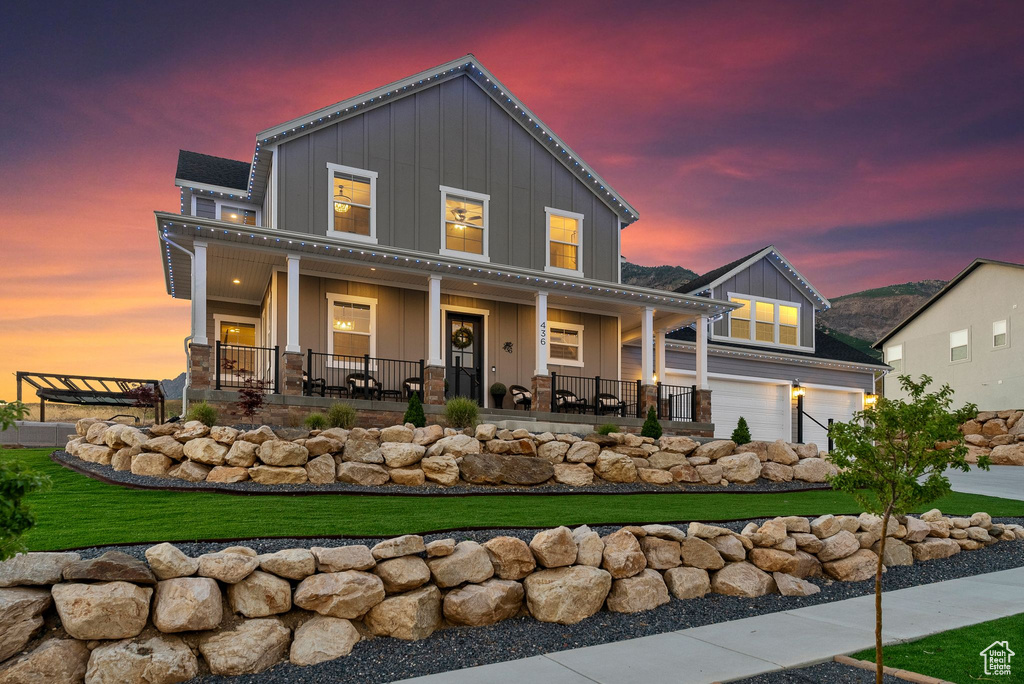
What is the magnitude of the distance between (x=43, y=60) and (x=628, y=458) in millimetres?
13409

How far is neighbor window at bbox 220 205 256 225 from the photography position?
16.0 meters

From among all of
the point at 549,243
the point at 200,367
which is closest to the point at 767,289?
the point at 549,243

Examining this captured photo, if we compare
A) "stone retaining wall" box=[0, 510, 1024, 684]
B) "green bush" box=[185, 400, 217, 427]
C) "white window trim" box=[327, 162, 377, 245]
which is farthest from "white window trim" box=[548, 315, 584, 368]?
"stone retaining wall" box=[0, 510, 1024, 684]

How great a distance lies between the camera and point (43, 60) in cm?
1281

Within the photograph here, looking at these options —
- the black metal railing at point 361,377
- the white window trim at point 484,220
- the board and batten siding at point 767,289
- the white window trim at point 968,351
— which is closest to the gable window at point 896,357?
the white window trim at point 968,351

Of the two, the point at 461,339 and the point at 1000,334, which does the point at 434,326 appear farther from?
the point at 1000,334

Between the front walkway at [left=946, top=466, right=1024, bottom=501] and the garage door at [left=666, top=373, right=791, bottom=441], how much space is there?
565cm

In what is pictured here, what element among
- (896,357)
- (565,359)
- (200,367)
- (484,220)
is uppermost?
(484,220)

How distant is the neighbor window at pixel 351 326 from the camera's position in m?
14.2

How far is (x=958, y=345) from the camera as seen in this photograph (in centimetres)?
2331

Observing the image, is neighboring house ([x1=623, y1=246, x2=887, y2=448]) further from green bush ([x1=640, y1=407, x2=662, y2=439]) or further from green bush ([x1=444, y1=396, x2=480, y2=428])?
green bush ([x1=444, y1=396, x2=480, y2=428])

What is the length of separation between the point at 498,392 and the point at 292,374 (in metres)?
4.73

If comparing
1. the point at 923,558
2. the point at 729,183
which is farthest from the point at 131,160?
the point at 729,183

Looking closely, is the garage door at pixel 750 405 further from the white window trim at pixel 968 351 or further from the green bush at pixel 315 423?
the green bush at pixel 315 423
